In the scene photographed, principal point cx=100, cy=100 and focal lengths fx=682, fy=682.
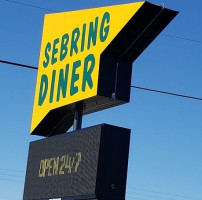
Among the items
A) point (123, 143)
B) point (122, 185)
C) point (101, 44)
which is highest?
point (101, 44)

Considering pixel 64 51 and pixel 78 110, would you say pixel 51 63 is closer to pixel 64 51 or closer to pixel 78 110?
pixel 64 51

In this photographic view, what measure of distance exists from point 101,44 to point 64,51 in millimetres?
1502

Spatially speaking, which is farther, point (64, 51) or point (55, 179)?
point (64, 51)

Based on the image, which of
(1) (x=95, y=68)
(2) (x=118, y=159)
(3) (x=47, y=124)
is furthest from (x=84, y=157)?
(3) (x=47, y=124)

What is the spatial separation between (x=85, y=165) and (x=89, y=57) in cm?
202

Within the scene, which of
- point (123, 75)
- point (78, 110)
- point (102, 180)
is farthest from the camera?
point (78, 110)

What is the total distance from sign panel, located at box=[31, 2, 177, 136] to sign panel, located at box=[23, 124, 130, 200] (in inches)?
29.2

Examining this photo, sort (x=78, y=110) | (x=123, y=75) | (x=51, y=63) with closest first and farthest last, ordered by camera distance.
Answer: (x=123, y=75) → (x=78, y=110) → (x=51, y=63)

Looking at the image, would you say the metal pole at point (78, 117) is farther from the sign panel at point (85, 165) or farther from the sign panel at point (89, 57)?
the sign panel at point (85, 165)

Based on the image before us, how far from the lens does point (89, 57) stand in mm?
11867

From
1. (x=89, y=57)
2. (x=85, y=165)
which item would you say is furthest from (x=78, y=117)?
(x=85, y=165)

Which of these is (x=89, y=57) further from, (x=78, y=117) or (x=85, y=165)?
(x=85, y=165)

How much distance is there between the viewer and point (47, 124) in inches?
533

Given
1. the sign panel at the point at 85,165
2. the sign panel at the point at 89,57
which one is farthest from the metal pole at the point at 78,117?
the sign panel at the point at 85,165
